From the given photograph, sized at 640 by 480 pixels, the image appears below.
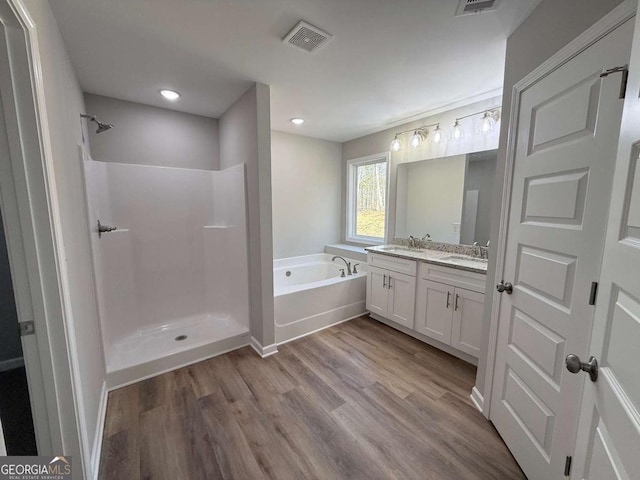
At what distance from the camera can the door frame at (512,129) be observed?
917 mm

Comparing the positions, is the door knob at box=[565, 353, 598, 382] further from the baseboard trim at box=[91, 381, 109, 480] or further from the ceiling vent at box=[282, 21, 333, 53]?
the baseboard trim at box=[91, 381, 109, 480]

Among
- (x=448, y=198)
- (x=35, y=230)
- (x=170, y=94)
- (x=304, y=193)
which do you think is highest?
(x=170, y=94)

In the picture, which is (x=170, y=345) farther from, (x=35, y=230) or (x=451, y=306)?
(x=451, y=306)

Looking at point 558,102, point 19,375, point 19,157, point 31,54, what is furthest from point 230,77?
point 19,375

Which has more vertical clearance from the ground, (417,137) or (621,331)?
(417,137)

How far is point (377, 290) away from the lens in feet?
10.0

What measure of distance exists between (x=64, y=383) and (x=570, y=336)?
2104mm

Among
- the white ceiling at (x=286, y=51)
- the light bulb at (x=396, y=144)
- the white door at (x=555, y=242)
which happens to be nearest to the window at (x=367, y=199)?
the light bulb at (x=396, y=144)

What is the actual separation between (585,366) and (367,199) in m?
3.36

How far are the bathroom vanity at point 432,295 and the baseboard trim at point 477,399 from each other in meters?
0.42

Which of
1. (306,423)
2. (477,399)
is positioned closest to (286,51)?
(306,423)

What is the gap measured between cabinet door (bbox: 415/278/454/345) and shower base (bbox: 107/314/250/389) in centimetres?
177

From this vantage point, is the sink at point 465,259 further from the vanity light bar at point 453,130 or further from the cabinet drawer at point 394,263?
the vanity light bar at point 453,130

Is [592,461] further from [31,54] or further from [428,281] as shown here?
[31,54]
